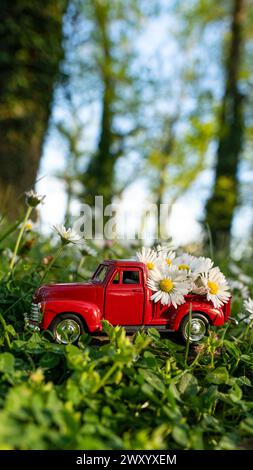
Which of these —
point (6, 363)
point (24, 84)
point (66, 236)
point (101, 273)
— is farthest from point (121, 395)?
point (24, 84)

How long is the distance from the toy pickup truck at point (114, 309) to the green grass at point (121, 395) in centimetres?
5

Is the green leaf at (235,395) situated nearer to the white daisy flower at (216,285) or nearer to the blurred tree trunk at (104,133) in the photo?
the white daisy flower at (216,285)

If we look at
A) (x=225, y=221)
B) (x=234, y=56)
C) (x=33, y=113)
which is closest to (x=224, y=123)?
(x=234, y=56)

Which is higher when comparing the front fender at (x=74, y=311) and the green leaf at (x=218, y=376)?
the front fender at (x=74, y=311)

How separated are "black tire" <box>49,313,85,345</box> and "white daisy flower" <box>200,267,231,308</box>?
439 millimetres

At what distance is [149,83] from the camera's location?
22.3 m

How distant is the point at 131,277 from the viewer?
1808 mm

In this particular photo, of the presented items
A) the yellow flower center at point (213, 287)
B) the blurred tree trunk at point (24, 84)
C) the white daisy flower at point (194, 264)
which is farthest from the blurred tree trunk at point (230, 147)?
the yellow flower center at point (213, 287)

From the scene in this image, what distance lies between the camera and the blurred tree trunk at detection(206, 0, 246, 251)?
1686 cm

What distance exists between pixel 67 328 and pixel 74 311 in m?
0.07

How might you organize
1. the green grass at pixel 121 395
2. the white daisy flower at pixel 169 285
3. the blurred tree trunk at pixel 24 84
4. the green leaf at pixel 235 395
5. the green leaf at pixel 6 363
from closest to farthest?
the green grass at pixel 121 395 < the green leaf at pixel 6 363 < the green leaf at pixel 235 395 < the white daisy flower at pixel 169 285 < the blurred tree trunk at pixel 24 84

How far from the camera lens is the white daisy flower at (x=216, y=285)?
1.80m

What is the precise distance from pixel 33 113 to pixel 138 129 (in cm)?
1712

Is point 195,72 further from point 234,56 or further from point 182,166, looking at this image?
point 234,56
